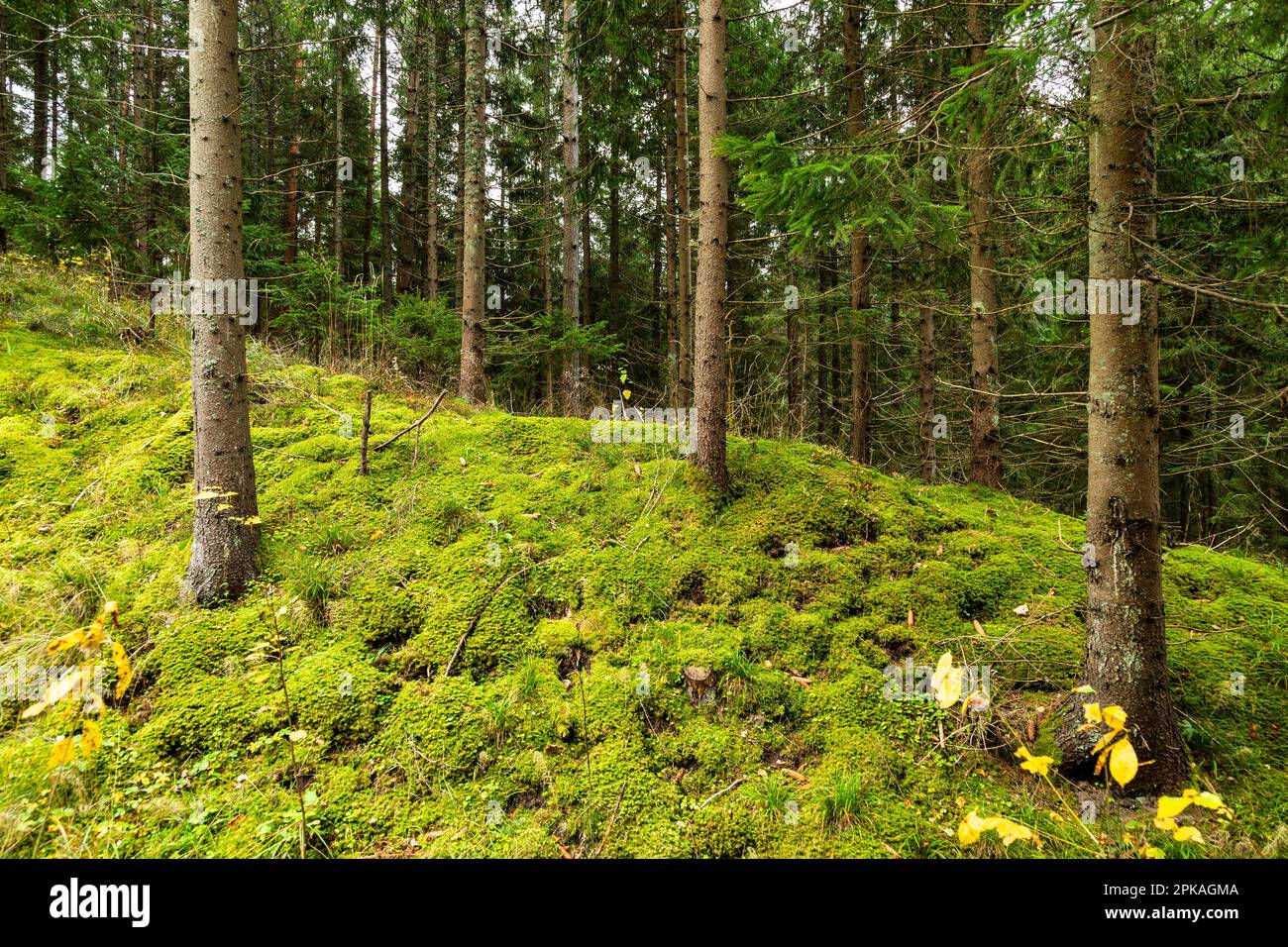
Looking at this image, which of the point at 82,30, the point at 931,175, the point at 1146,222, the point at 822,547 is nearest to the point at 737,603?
the point at 822,547

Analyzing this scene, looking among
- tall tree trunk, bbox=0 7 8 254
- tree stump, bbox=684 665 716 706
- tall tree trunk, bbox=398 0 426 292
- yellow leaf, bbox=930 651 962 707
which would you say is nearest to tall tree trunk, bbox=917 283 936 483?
tree stump, bbox=684 665 716 706

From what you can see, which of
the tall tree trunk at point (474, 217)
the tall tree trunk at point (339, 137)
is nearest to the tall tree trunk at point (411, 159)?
the tall tree trunk at point (339, 137)

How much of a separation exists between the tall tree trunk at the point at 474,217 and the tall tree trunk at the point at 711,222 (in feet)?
13.8

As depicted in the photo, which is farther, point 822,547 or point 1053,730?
point 822,547

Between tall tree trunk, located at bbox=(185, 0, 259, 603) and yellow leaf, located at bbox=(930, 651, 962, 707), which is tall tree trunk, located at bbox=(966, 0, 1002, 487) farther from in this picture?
tall tree trunk, located at bbox=(185, 0, 259, 603)

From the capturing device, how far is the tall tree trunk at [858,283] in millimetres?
7512

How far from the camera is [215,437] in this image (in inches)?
145

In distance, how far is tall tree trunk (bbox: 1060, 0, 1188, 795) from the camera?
2859 mm

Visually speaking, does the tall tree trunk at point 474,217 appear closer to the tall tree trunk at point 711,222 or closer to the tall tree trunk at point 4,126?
the tall tree trunk at point 711,222

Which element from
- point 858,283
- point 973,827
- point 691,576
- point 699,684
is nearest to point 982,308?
point 858,283

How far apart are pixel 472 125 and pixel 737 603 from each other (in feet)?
26.7

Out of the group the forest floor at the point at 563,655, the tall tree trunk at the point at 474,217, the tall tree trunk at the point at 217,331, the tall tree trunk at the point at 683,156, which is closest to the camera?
the forest floor at the point at 563,655

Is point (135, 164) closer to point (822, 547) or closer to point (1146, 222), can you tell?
point (822, 547)

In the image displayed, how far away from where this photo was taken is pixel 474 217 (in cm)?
793
